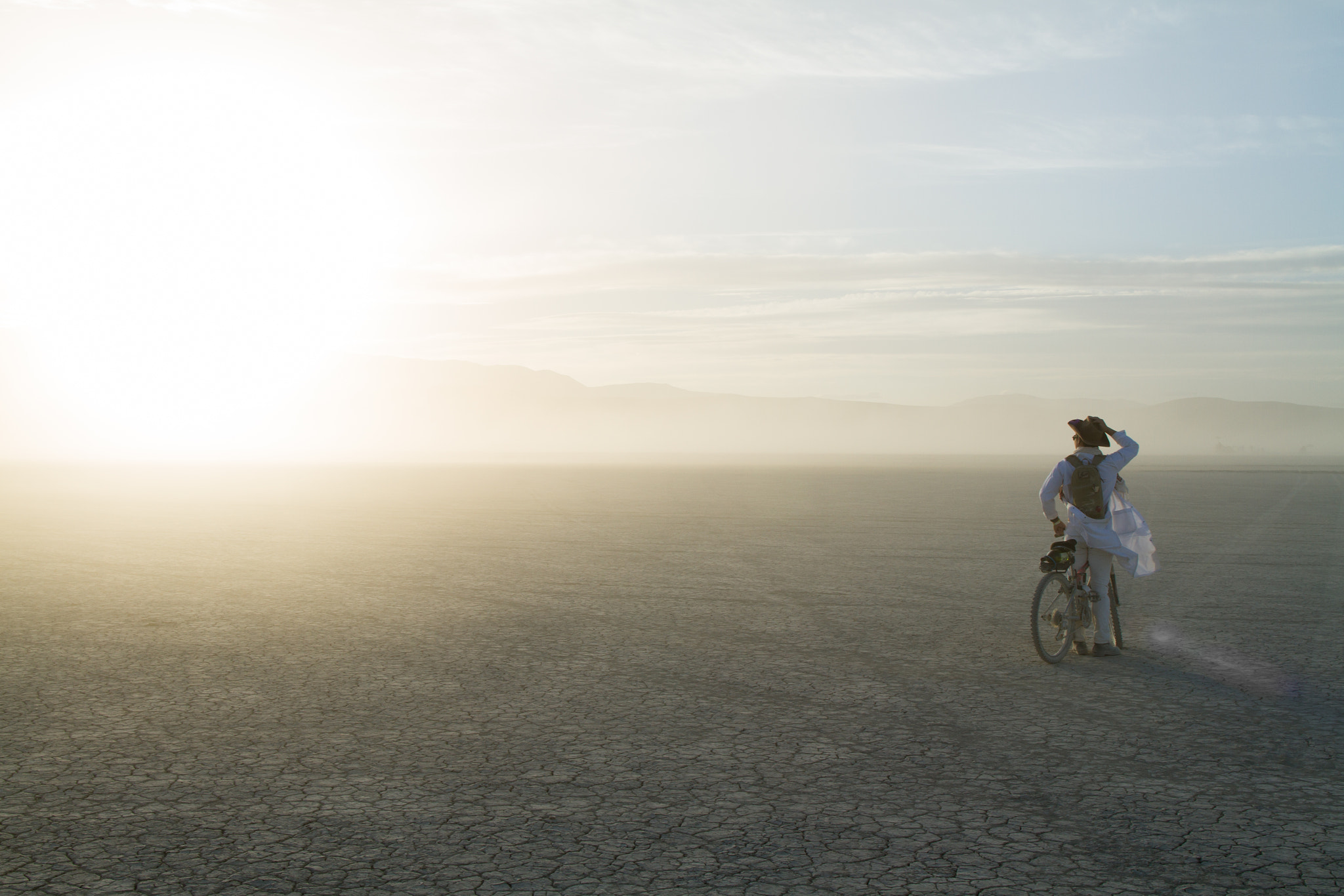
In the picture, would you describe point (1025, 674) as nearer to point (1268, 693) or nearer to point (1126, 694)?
point (1126, 694)

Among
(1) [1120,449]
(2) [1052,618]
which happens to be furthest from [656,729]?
(1) [1120,449]

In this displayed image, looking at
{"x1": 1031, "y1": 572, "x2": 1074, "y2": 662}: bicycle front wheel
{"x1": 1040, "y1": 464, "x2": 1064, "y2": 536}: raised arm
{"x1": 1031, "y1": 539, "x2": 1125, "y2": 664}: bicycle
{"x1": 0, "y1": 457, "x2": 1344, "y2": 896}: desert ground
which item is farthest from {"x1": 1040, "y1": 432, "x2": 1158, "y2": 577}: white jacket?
{"x1": 0, "y1": 457, "x2": 1344, "y2": 896}: desert ground

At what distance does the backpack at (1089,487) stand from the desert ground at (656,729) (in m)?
1.18

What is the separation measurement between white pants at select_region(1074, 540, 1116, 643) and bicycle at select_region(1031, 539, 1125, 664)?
61 millimetres

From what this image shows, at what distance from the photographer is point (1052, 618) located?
8.57 m

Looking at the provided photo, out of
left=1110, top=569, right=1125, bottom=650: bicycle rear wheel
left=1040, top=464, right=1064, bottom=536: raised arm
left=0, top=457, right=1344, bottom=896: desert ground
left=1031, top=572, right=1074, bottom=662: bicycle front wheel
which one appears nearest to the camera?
left=0, top=457, right=1344, bottom=896: desert ground

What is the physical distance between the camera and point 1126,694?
748cm

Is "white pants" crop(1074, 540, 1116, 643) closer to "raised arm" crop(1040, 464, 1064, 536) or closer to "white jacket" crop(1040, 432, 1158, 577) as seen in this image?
"white jacket" crop(1040, 432, 1158, 577)

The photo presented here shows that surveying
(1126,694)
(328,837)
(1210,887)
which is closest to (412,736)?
(328,837)

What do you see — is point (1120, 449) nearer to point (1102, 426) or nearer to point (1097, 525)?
point (1102, 426)

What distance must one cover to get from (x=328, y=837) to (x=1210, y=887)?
352cm

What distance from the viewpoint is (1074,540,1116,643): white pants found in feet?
29.2

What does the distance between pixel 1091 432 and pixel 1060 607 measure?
4.70ft

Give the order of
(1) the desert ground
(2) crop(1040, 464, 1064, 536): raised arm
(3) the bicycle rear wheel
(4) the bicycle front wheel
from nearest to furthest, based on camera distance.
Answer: (1) the desert ground → (4) the bicycle front wheel → (2) crop(1040, 464, 1064, 536): raised arm → (3) the bicycle rear wheel
